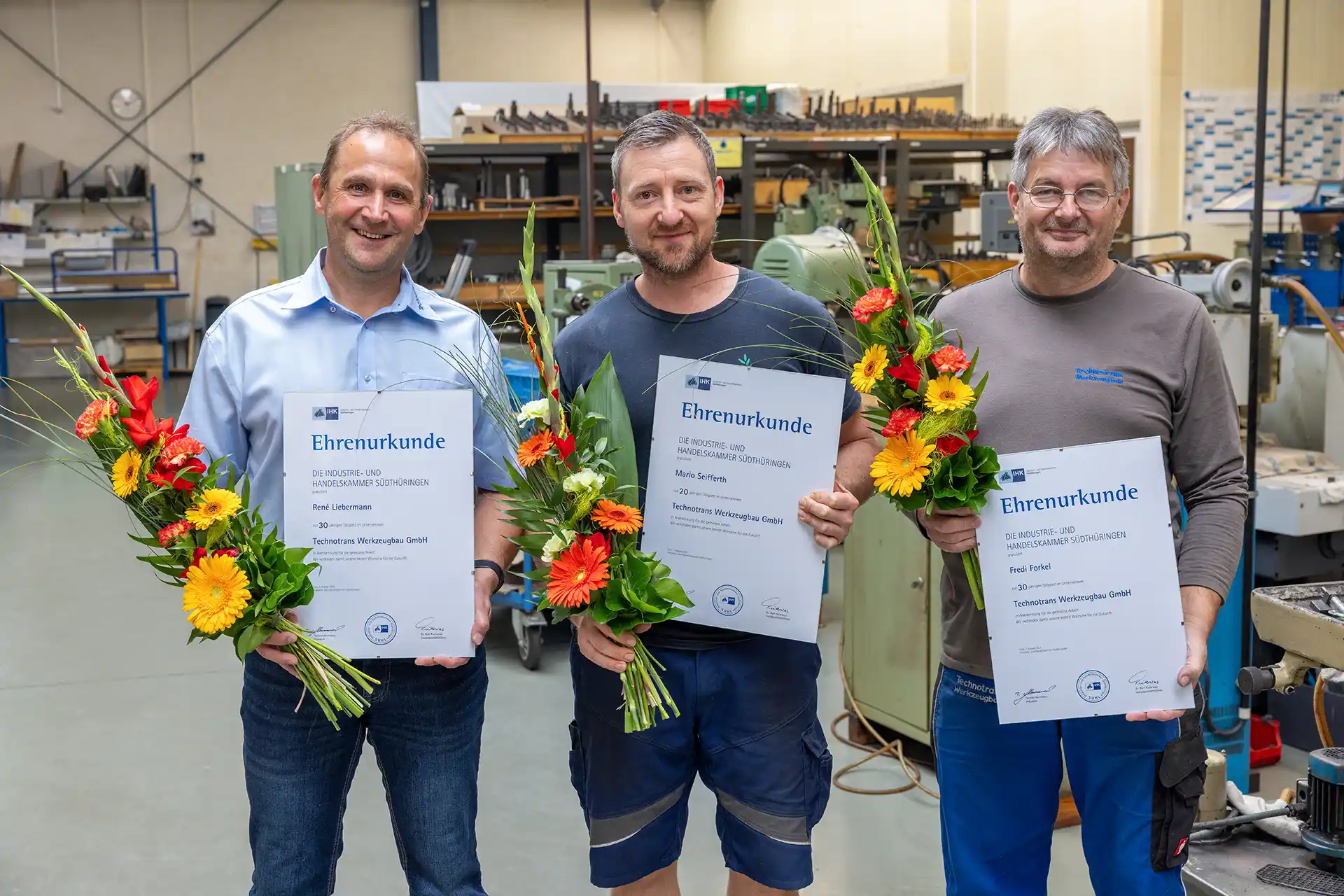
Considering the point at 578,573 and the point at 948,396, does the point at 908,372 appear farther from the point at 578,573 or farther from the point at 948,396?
the point at 578,573

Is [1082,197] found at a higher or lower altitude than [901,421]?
higher

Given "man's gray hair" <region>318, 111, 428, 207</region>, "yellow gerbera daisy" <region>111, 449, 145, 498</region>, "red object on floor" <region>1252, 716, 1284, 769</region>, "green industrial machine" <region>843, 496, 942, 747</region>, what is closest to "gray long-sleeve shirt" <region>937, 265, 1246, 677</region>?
"man's gray hair" <region>318, 111, 428, 207</region>

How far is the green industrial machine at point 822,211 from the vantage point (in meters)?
6.07

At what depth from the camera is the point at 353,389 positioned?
171cm

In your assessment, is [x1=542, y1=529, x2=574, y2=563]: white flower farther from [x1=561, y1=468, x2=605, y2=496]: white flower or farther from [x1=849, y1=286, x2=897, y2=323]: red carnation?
[x1=849, y1=286, x2=897, y2=323]: red carnation

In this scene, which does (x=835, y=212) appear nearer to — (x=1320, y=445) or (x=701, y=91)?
(x=1320, y=445)

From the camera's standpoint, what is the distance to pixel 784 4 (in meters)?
12.5

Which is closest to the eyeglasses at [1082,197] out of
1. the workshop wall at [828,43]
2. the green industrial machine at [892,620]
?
the green industrial machine at [892,620]

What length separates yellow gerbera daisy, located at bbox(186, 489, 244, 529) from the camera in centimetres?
155

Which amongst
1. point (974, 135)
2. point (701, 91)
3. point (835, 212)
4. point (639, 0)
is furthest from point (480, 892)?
point (639, 0)

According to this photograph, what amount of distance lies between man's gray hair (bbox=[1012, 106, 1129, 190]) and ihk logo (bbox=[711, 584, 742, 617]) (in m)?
0.70

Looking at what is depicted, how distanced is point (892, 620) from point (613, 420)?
1952 mm

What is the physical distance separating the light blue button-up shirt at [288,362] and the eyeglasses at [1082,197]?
0.80 m

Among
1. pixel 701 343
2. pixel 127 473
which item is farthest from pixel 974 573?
pixel 127 473
